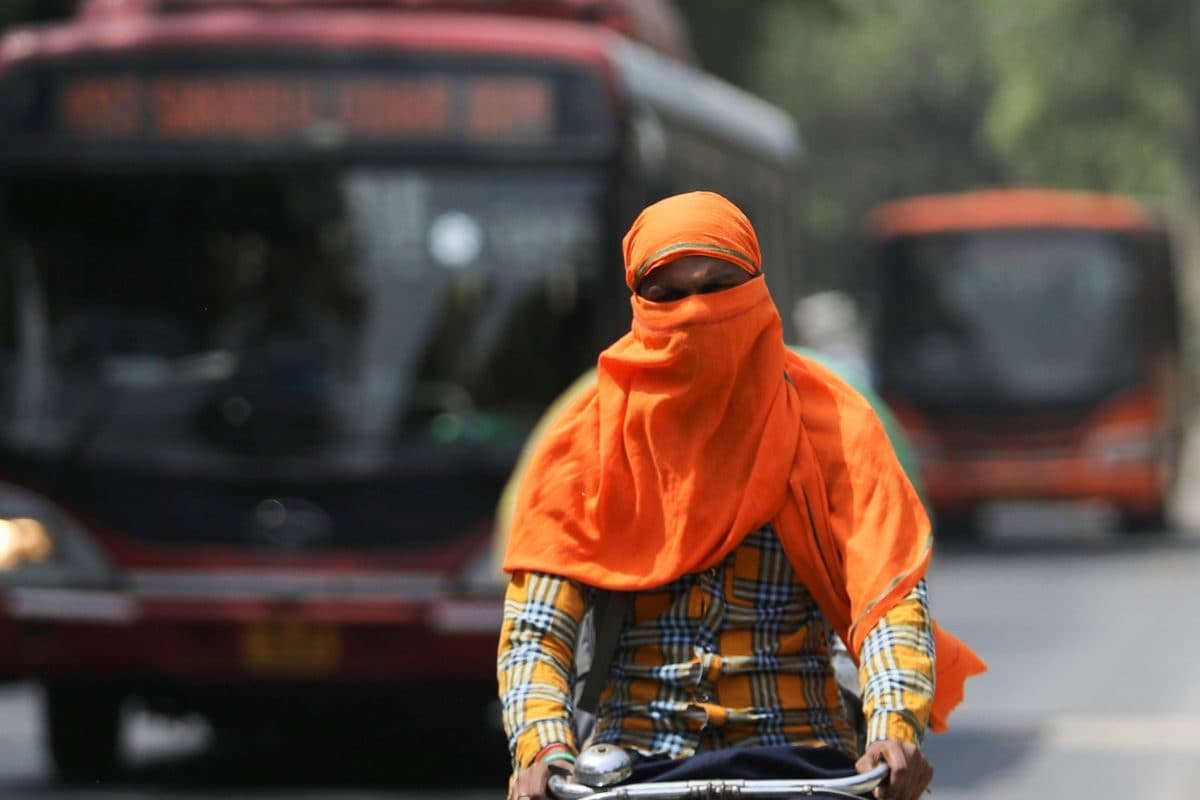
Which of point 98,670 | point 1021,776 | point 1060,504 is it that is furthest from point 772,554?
point 1060,504

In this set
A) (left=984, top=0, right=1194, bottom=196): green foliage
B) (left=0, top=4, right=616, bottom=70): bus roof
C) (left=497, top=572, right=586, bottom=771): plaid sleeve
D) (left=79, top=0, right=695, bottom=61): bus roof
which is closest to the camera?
(left=497, top=572, right=586, bottom=771): plaid sleeve

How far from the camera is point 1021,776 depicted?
35.9 ft

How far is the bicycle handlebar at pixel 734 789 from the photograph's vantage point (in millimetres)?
3848

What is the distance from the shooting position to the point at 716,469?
4.11 meters

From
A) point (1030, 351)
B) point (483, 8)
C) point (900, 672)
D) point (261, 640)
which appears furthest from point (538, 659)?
point (1030, 351)

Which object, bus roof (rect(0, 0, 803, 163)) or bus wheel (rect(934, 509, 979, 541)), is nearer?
bus roof (rect(0, 0, 803, 163))

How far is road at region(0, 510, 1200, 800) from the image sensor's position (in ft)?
34.9

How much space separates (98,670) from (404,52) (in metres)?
2.42

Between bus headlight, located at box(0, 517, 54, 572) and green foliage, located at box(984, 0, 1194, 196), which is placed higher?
bus headlight, located at box(0, 517, 54, 572)

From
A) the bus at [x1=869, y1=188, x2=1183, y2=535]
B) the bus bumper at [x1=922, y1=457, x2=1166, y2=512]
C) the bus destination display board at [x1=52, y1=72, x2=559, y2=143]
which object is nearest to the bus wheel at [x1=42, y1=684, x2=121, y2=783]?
the bus destination display board at [x1=52, y1=72, x2=559, y2=143]

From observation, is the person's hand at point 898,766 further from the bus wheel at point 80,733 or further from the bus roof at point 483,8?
the bus roof at point 483,8

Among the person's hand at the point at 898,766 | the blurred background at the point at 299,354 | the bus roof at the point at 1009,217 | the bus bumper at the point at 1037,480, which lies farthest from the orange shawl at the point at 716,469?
the bus roof at the point at 1009,217

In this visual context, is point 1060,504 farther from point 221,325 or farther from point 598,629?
point 598,629

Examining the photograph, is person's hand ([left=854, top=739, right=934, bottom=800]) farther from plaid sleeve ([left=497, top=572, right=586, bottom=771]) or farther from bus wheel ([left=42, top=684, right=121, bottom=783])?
bus wheel ([left=42, top=684, right=121, bottom=783])
